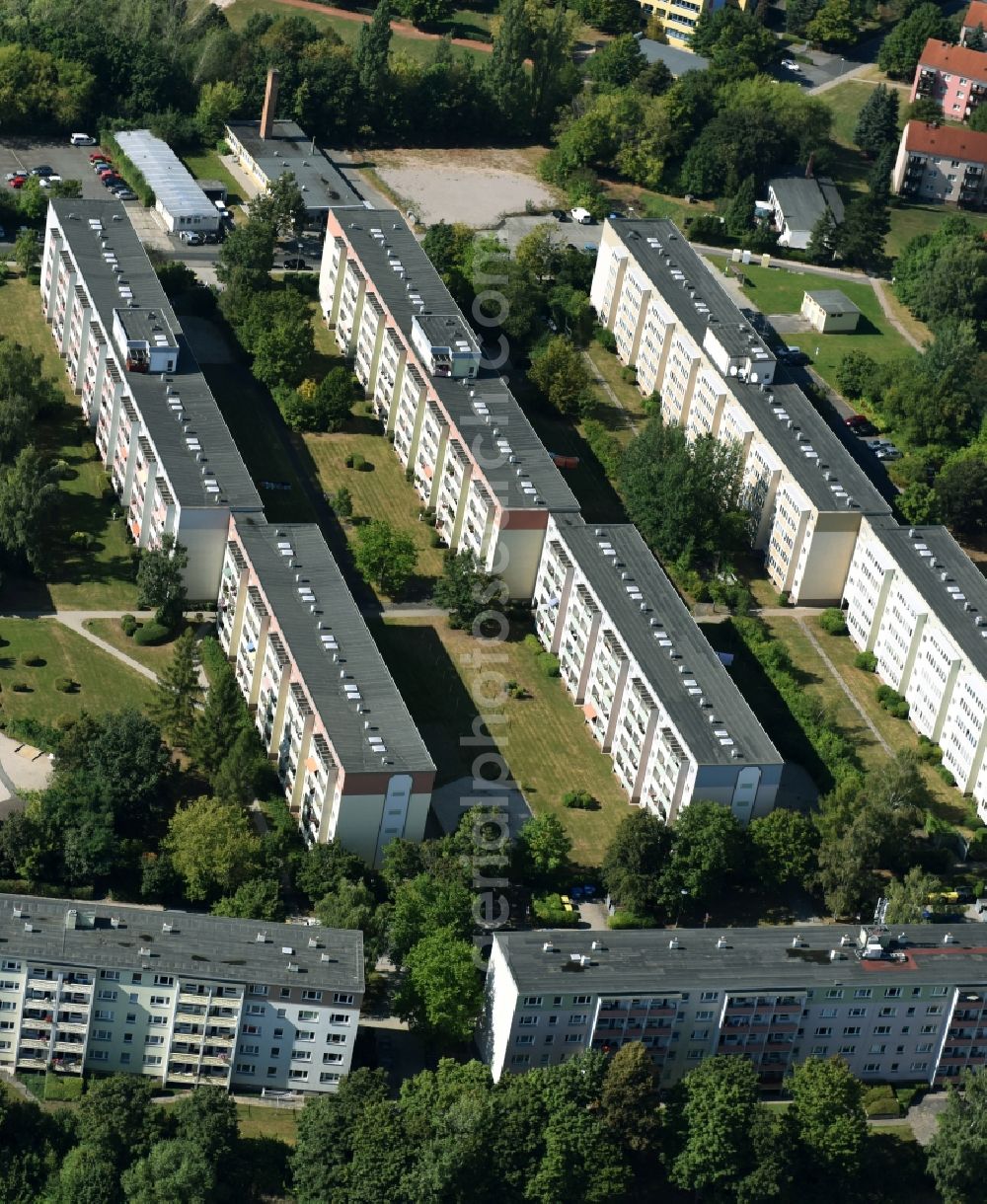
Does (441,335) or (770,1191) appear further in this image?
(441,335)

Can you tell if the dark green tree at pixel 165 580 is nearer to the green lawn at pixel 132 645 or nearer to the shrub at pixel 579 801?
the green lawn at pixel 132 645

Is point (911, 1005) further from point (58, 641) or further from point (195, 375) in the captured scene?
point (195, 375)

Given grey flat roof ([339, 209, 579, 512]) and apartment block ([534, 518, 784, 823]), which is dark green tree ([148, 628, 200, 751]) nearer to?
apartment block ([534, 518, 784, 823])

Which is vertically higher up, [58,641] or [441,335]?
[441,335]

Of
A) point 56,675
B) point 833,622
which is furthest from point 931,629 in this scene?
point 56,675

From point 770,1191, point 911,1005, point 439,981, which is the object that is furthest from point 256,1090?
point 911,1005

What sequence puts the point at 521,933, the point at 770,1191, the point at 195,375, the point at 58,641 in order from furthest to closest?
the point at 195,375 → the point at 58,641 → the point at 521,933 → the point at 770,1191
